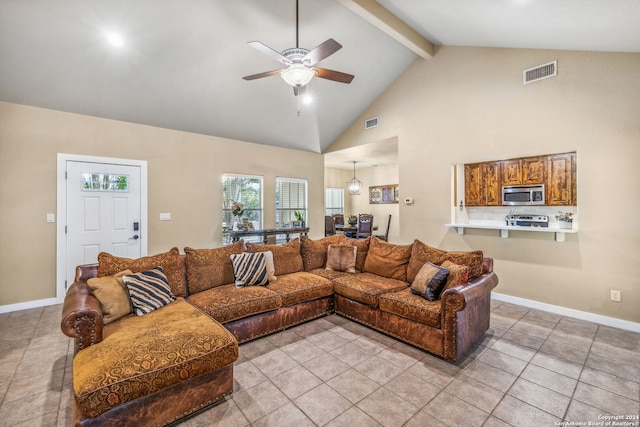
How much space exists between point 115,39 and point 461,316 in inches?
186

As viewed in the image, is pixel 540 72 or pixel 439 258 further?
pixel 540 72

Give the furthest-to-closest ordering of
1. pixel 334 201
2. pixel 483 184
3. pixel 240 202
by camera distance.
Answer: pixel 334 201
pixel 240 202
pixel 483 184

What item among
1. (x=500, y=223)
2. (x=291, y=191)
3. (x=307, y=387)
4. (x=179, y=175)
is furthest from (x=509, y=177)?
(x=179, y=175)

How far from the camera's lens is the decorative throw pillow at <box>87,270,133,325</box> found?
2316 mm

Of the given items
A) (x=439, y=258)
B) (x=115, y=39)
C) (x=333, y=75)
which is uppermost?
(x=115, y=39)

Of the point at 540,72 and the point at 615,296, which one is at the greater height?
the point at 540,72

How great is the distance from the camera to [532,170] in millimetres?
3975

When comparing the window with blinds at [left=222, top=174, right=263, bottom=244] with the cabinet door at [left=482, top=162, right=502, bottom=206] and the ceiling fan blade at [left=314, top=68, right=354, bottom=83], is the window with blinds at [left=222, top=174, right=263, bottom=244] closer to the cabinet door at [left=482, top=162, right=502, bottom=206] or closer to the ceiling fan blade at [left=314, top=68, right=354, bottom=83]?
the ceiling fan blade at [left=314, top=68, right=354, bottom=83]

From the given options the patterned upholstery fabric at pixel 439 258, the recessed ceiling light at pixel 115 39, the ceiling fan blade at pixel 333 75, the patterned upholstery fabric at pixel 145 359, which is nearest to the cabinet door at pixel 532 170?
the patterned upholstery fabric at pixel 439 258

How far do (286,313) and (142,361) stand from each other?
5.30 feet

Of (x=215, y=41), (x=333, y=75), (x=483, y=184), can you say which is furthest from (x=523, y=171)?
(x=215, y=41)

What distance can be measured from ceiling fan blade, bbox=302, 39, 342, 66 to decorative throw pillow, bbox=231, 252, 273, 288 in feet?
7.08

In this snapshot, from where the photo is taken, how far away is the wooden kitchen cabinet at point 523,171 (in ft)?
12.9

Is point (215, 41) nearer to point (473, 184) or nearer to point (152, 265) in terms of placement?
point (152, 265)
